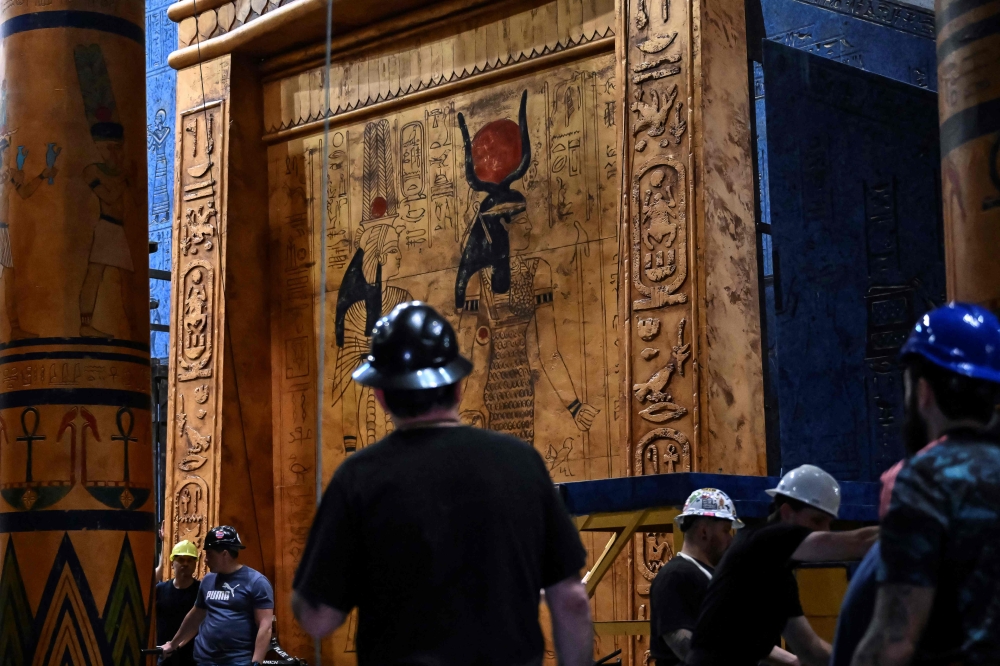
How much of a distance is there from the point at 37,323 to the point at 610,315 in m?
4.49

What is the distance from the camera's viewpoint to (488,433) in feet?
9.46

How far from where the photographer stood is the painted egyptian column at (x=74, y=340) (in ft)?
24.9

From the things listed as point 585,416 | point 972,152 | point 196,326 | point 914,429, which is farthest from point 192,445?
point 914,429

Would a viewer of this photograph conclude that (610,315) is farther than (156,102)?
No

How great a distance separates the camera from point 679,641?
5.00 metres

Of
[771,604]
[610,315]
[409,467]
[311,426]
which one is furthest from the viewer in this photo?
[311,426]

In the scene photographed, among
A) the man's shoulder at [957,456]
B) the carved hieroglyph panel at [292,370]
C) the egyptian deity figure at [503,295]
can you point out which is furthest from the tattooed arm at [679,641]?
the carved hieroglyph panel at [292,370]

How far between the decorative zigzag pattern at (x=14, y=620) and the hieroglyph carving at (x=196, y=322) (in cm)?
477

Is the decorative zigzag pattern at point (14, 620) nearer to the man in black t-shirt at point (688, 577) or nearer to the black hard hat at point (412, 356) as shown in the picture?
the man in black t-shirt at point (688, 577)

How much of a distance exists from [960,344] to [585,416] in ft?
26.9

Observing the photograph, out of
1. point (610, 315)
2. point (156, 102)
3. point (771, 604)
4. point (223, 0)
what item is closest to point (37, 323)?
point (610, 315)

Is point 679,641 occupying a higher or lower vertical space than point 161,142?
lower

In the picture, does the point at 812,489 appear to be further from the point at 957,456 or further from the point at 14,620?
the point at 14,620

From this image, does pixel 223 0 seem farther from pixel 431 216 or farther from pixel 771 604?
pixel 771 604
